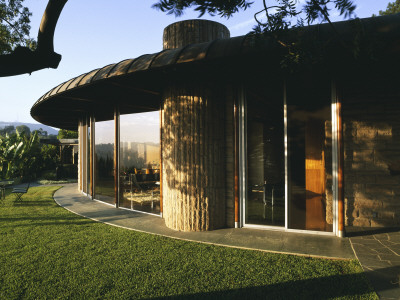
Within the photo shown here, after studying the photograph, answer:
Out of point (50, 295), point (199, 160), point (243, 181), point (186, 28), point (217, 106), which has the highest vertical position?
point (186, 28)

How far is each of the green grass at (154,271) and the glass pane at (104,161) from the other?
3909 millimetres

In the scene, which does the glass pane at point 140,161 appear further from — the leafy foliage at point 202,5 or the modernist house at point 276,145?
the leafy foliage at point 202,5

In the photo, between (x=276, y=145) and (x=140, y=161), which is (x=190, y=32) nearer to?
(x=276, y=145)

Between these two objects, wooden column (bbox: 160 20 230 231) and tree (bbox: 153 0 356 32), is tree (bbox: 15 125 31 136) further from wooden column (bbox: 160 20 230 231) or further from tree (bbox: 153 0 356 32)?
tree (bbox: 153 0 356 32)

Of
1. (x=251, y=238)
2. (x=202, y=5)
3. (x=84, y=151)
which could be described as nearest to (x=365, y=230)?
(x=251, y=238)

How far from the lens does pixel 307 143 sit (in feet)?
18.9

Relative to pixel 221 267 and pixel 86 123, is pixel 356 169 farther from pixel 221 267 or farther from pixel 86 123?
pixel 86 123

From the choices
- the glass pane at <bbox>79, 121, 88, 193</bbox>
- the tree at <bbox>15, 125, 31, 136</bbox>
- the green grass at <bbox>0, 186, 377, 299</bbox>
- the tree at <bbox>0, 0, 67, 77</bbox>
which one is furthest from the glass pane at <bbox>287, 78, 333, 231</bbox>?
the tree at <bbox>15, 125, 31, 136</bbox>

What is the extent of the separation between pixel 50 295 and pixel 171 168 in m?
3.46

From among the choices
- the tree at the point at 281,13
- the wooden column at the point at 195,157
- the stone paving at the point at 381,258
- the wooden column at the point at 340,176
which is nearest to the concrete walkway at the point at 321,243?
the stone paving at the point at 381,258

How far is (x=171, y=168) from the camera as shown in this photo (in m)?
6.16

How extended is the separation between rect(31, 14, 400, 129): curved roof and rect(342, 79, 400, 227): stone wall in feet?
7.63

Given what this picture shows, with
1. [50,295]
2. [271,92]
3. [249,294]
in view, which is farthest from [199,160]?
[50,295]

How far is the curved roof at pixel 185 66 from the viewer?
395cm
